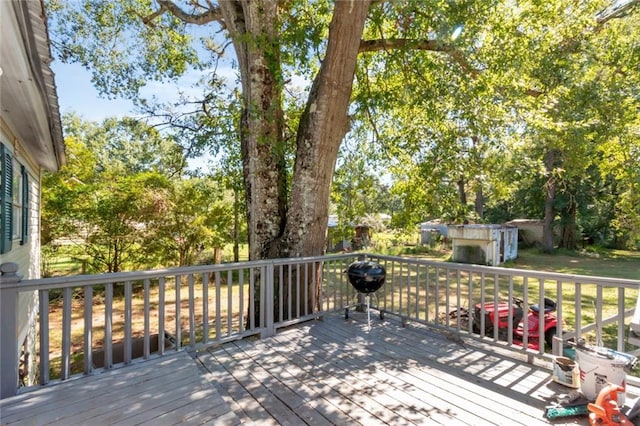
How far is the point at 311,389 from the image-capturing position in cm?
270

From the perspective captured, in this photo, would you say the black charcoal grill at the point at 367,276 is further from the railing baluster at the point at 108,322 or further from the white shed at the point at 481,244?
the white shed at the point at 481,244

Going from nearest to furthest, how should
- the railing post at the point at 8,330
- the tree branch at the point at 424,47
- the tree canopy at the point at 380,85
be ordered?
the railing post at the point at 8,330, the tree canopy at the point at 380,85, the tree branch at the point at 424,47

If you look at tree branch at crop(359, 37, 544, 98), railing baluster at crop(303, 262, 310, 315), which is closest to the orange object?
railing baluster at crop(303, 262, 310, 315)

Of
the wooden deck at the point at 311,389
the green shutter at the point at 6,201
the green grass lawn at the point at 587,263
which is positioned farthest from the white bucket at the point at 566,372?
the green grass lawn at the point at 587,263

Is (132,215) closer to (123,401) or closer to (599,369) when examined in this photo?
(123,401)

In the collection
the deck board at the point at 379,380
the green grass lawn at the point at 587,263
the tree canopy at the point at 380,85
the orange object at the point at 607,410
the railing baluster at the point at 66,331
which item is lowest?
the green grass lawn at the point at 587,263

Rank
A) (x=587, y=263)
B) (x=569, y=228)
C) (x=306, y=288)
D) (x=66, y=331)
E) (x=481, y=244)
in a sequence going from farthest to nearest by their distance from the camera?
(x=569, y=228) → (x=587, y=263) → (x=481, y=244) → (x=306, y=288) → (x=66, y=331)

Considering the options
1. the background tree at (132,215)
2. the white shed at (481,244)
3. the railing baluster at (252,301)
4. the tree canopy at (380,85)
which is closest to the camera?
A: the railing baluster at (252,301)

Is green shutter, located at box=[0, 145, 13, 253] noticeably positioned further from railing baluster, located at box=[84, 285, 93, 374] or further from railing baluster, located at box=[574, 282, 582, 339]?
railing baluster, located at box=[574, 282, 582, 339]

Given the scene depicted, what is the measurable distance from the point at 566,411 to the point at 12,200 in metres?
5.78

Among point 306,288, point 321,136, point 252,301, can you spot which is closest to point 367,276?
point 306,288

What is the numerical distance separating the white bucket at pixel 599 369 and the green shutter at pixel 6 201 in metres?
5.16

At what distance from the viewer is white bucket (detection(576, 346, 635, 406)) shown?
2334 mm

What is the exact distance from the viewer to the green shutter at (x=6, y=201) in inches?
127
